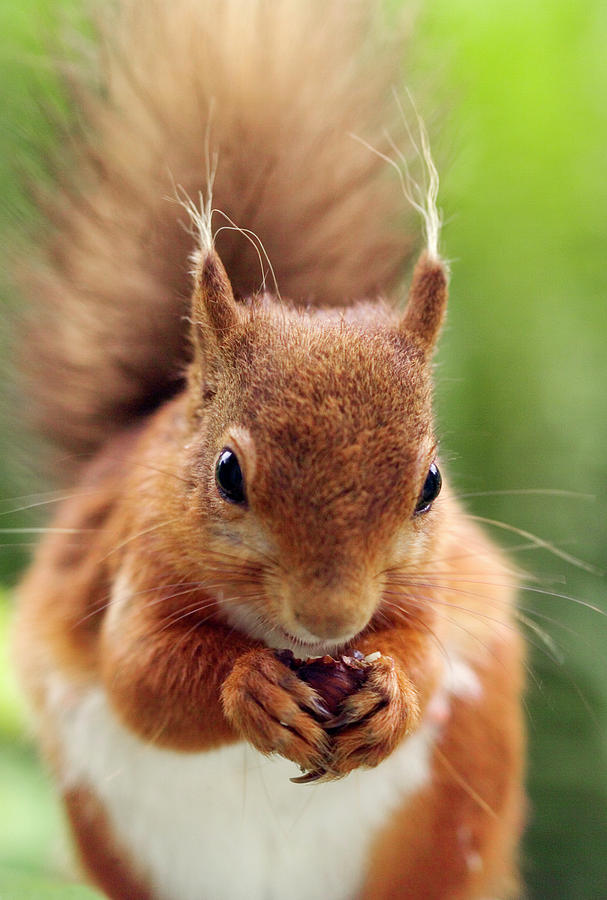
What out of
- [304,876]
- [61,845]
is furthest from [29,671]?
[304,876]

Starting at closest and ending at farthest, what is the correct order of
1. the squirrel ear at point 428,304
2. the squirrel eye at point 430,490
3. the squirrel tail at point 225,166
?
1. the squirrel eye at point 430,490
2. the squirrel ear at point 428,304
3. the squirrel tail at point 225,166

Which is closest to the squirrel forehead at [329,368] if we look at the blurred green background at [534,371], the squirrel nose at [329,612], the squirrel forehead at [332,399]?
the squirrel forehead at [332,399]

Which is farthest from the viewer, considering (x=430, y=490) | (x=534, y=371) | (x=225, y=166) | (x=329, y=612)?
(x=534, y=371)

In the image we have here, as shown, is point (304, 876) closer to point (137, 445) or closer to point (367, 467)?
point (137, 445)

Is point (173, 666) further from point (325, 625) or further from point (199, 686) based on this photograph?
point (325, 625)

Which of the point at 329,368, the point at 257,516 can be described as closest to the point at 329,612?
the point at 257,516

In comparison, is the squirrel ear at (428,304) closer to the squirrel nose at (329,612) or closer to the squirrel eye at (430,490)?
the squirrel eye at (430,490)

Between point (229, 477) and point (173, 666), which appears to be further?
point (173, 666)
